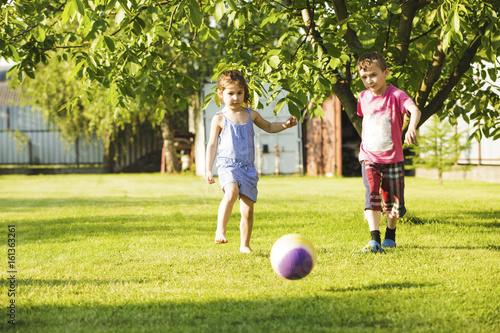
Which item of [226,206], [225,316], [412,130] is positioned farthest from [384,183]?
[225,316]

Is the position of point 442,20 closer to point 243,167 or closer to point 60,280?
point 243,167

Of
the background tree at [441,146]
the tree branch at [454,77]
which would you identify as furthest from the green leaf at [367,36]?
the background tree at [441,146]

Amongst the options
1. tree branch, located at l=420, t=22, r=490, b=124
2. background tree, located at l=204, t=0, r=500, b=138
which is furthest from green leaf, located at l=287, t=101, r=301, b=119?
tree branch, located at l=420, t=22, r=490, b=124

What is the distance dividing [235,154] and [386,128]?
121 centimetres

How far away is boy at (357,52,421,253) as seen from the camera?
4461mm

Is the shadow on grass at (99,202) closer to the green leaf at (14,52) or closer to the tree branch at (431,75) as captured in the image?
the tree branch at (431,75)

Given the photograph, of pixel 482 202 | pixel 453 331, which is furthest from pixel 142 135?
pixel 453 331

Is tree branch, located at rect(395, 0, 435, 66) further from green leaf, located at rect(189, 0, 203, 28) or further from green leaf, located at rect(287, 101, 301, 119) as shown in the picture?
green leaf, located at rect(189, 0, 203, 28)

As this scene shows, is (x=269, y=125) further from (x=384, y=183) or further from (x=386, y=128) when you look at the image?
(x=384, y=183)

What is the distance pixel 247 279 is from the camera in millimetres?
3559

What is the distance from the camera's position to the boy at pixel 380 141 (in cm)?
446

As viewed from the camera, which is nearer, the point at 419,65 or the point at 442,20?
the point at 442,20

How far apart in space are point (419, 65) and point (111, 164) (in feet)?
68.3

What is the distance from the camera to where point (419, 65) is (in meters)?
6.14
